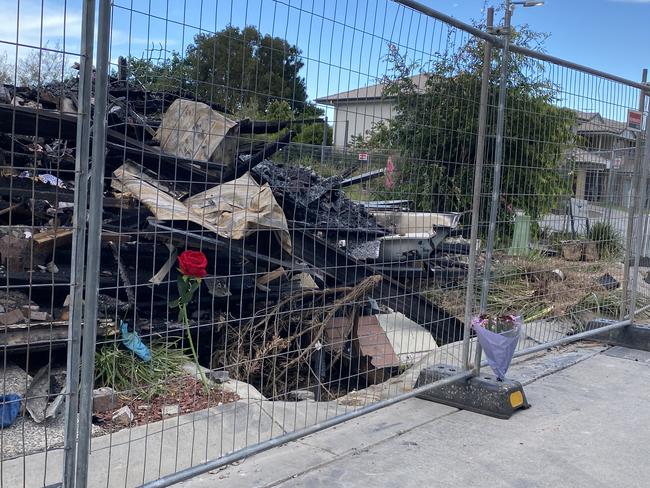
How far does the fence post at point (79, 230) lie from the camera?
2645 mm

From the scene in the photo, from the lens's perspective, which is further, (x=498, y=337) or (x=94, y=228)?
(x=498, y=337)

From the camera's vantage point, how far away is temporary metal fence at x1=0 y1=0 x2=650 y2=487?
10.6 ft

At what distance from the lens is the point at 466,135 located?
4855 millimetres

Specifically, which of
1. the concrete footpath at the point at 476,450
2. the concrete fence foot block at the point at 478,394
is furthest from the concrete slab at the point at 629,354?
the concrete fence foot block at the point at 478,394

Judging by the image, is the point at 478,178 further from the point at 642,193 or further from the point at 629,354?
the point at 629,354

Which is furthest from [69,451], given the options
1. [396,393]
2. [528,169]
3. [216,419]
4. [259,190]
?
[528,169]

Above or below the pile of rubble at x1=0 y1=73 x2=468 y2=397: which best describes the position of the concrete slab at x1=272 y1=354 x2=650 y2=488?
below

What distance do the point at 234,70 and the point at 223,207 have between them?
1909mm

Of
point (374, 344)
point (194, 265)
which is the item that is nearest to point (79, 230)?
point (194, 265)

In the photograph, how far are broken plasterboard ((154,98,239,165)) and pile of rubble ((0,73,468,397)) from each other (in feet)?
0.70

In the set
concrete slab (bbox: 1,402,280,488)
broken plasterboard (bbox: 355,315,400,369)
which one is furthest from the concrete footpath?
broken plasterboard (bbox: 355,315,400,369)

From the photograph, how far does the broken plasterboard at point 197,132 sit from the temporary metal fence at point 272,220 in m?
0.02

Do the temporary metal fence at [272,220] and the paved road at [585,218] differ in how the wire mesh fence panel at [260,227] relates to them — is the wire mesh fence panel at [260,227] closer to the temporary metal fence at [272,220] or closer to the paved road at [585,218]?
the temporary metal fence at [272,220]

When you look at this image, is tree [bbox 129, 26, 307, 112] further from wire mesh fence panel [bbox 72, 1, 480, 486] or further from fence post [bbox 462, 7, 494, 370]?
fence post [bbox 462, 7, 494, 370]
